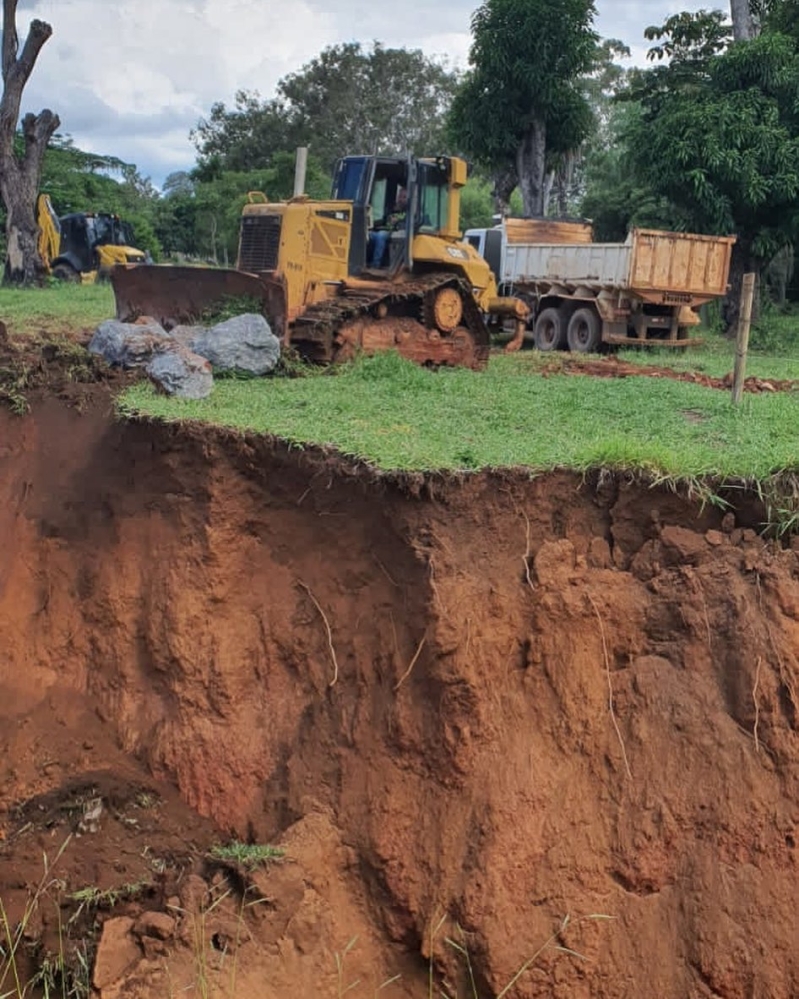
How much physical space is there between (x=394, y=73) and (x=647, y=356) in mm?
29497

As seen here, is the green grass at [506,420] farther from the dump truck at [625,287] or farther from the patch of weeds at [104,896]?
the dump truck at [625,287]

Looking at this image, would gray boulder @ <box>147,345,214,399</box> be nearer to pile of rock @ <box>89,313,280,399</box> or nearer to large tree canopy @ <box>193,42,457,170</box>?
pile of rock @ <box>89,313,280,399</box>

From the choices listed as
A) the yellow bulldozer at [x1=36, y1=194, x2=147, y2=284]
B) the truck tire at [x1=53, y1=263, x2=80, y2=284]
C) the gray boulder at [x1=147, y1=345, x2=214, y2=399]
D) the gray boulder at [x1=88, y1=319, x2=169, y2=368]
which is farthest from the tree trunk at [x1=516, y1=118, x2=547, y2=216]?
the gray boulder at [x1=147, y1=345, x2=214, y2=399]

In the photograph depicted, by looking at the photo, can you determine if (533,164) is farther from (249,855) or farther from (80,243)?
(249,855)

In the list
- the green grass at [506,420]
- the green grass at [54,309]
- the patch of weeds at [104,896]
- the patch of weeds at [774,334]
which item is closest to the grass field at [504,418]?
the green grass at [506,420]

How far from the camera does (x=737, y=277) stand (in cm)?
1914

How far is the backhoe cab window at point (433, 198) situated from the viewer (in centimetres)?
1203

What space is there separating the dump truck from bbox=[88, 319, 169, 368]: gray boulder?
888 cm

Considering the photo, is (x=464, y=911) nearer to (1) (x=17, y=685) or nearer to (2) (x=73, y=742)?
(2) (x=73, y=742)

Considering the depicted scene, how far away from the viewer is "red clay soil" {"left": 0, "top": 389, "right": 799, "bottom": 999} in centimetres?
502

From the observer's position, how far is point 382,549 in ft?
18.8

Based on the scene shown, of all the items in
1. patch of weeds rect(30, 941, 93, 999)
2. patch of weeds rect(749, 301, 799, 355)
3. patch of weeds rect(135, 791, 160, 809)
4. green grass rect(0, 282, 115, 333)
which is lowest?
patch of weeds rect(30, 941, 93, 999)

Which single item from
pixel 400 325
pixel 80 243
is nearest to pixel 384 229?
pixel 400 325

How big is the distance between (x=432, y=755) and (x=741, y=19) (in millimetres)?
18234
